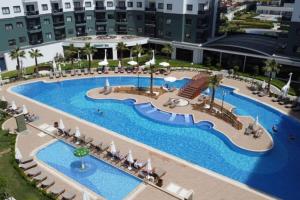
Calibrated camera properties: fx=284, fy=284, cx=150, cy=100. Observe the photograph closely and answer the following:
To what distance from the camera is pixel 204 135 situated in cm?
3522

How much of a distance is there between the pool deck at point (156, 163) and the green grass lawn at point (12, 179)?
1.40 metres

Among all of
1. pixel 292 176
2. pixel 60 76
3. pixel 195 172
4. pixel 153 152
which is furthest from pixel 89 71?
pixel 292 176

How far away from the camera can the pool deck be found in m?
24.3

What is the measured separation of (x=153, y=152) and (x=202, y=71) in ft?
99.9

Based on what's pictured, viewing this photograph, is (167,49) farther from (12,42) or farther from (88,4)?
(12,42)

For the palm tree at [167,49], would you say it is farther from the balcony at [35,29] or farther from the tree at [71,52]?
the balcony at [35,29]

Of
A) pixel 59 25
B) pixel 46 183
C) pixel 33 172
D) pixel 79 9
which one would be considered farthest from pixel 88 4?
pixel 46 183

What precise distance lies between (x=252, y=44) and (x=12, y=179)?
49.9 meters

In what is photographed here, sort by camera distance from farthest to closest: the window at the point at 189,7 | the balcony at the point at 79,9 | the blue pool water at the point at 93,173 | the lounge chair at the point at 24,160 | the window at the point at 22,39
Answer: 1. the balcony at the point at 79,9
2. the window at the point at 189,7
3. the window at the point at 22,39
4. the lounge chair at the point at 24,160
5. the blue pool water at the point at 93,173

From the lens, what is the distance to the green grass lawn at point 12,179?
23452 millimetres

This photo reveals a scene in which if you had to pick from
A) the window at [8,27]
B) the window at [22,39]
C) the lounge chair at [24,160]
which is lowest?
the lounge chair at [24,160]

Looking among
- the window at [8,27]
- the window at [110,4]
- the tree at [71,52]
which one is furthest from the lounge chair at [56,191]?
the window at [110,4]

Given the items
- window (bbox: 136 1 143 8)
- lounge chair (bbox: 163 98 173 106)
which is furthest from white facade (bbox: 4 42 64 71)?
lounge chair (bbox: 163 98 173 106)

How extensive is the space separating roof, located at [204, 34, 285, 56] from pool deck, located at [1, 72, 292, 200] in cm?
1665
